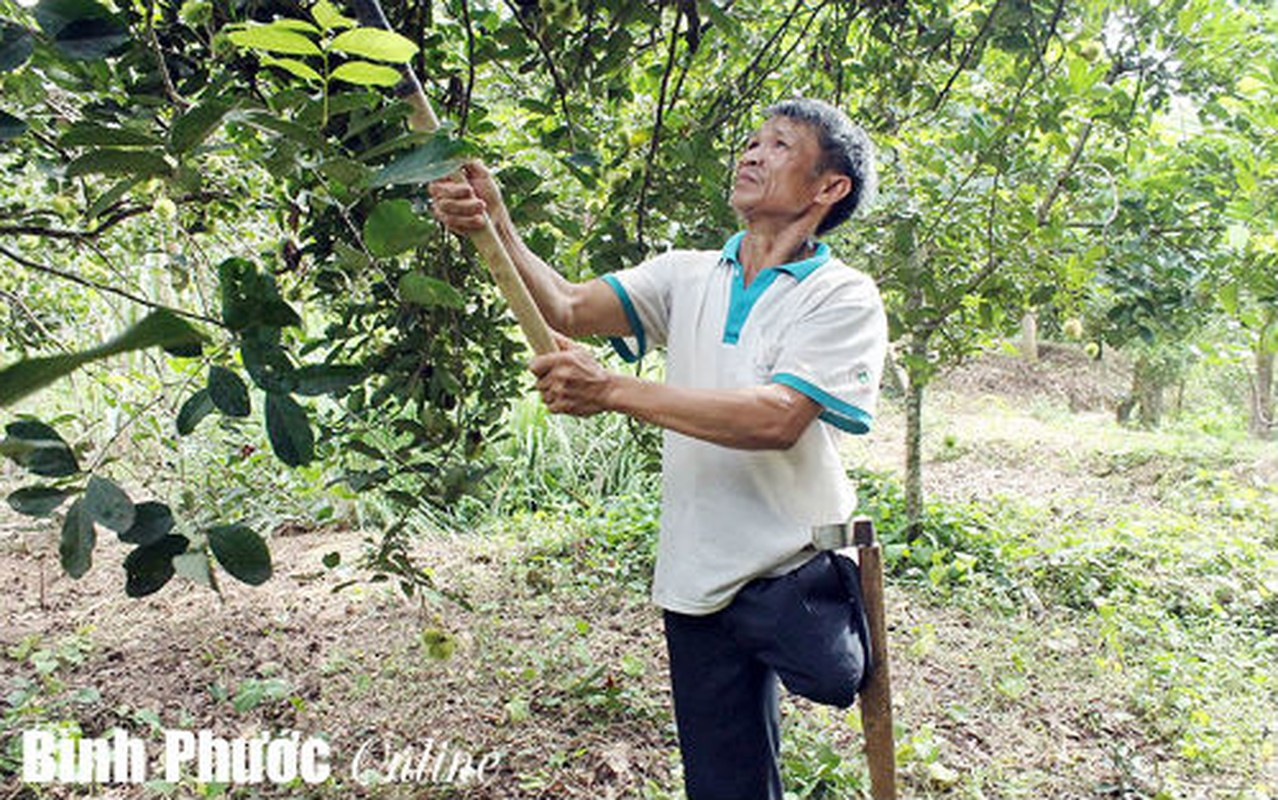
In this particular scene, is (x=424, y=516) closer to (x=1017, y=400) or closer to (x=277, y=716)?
(x=277, y=716)

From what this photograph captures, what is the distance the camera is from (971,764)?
2.43m

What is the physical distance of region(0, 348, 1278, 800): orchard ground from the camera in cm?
235

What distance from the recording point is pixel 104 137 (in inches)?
30.2

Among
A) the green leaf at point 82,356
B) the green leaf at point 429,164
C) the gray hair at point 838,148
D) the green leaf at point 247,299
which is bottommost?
the green leaf at point 82,356

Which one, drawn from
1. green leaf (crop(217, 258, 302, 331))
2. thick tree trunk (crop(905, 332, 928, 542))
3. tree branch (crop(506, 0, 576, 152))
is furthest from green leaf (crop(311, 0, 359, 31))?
thick tree trunk (crop(905, 332, 928, 542))

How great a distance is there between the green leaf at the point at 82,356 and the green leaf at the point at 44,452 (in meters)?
0.40

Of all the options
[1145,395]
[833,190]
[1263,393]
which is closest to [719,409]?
[833,190]

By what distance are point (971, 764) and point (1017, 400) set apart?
8.39 meters

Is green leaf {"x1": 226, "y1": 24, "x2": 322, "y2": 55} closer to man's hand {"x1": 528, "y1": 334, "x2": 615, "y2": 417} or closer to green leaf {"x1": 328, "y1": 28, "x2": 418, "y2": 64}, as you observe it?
green leaf {"x1": 328, "y1": 28, "x2": 418, "y2": 64}

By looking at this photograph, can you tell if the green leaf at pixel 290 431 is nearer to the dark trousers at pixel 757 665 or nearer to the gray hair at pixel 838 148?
the dark trousers at pixel 757 665

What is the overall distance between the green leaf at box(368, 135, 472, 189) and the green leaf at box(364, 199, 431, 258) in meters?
0.10

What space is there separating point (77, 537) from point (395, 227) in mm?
401

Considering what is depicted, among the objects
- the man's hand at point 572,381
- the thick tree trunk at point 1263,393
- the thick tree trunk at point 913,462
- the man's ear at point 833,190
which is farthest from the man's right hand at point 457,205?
the thick tree trunk at point 1263,393

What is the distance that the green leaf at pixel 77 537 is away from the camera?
0.78 metres
